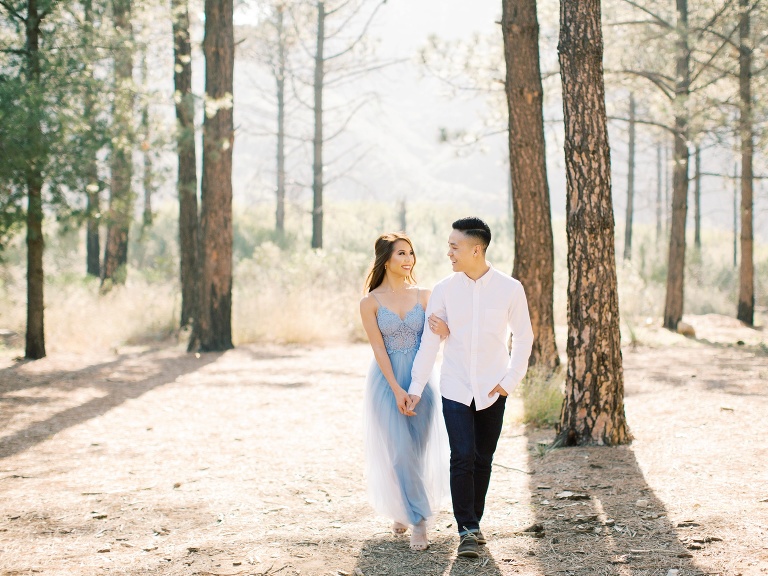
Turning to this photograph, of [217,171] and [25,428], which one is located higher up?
[217,171]

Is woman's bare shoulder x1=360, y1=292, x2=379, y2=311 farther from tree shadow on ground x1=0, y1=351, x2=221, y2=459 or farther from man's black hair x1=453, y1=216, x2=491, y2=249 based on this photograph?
tree shadow on ground x1=0, y1=351, x2=221, y2=459

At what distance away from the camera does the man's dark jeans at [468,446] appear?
13.7 ft

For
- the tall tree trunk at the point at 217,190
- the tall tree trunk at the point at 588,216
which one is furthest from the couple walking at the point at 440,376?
the tall tree trunk at the point at 217,190

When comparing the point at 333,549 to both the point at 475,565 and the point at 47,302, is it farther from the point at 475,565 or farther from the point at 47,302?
the point at 47,302

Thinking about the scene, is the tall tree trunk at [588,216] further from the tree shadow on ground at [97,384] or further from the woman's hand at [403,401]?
the tree shadow on ground at [97,384]

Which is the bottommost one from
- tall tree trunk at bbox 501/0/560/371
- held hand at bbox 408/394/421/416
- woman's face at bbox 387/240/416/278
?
held hand at bbox 408/394/421/416

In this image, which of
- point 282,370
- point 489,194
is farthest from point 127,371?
point 489,194

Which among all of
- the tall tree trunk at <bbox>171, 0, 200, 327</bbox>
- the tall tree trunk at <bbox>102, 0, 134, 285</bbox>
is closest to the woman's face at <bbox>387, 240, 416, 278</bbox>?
the tall tree trunk at <bbox>102, 0, 134, 285</bbox>

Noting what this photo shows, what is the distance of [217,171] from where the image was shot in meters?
13.8

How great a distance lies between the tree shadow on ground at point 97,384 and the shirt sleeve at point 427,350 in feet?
13.6

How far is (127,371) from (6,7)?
4998 millimetres

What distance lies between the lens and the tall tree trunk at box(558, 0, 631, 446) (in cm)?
614

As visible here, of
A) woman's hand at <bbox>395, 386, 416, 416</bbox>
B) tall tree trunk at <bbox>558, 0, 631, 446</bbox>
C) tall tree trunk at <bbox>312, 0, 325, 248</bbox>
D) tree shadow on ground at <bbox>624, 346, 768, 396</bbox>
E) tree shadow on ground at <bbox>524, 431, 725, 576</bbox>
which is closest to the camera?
tree shadow on ground at <bbox>524, 431, 725, 576</bbox>

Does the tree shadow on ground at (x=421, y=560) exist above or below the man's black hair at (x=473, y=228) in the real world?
below
